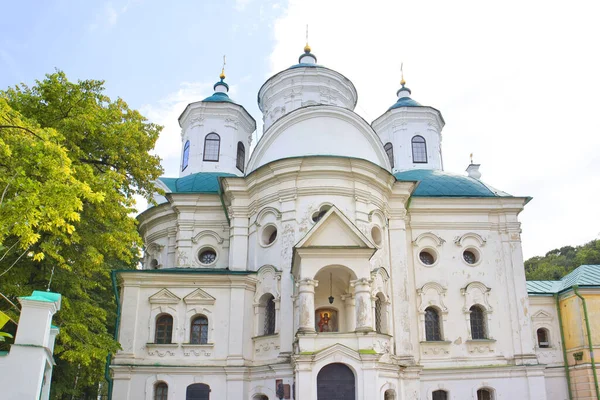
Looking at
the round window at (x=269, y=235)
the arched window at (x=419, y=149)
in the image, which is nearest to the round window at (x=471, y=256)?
the arched window at (x=419, y=149)

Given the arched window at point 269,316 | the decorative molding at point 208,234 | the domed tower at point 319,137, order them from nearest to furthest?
the arched window at point 269,316 < the domed tower at point 319,137 < the decorative molding at point 208,234

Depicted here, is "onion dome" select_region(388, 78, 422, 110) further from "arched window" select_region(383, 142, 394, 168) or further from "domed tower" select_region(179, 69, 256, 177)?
"domed tower" select_region(179, 69, 256, 177)

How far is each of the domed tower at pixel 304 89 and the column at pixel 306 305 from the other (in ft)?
33.9

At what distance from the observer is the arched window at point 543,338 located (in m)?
20.8

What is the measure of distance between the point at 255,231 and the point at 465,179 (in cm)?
922

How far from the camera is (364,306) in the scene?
14.9 m

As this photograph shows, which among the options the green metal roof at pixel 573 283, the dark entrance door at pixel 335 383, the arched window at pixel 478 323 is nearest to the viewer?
the dark entrance door at pixel 335 383

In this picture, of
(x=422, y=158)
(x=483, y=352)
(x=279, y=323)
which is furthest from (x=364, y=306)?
(x=422, y=158)

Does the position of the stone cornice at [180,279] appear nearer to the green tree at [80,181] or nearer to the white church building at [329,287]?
the white church building at [329,287]

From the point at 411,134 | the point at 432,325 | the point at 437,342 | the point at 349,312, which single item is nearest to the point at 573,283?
the point at 432,325

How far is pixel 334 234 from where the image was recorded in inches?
613

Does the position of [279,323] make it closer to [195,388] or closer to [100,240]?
[195,388]

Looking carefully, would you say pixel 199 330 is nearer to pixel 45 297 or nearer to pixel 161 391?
pixel 161 391

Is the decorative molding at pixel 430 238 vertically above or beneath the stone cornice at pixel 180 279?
above
